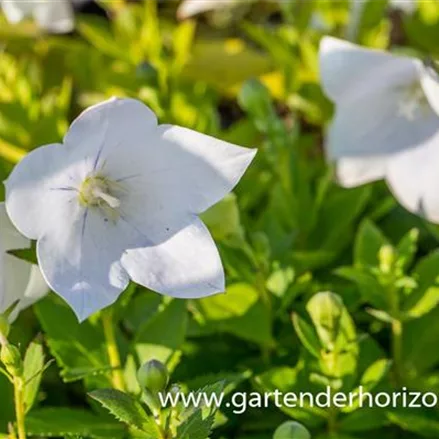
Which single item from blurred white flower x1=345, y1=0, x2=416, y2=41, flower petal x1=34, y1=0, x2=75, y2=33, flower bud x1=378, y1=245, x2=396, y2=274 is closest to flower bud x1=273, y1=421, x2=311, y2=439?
flower bud x1=378, y1=245, x2=396, y2=274

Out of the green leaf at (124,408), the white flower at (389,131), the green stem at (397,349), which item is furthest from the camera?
the white flower at (389,131)

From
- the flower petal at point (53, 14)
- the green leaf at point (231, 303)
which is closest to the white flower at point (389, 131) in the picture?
the green leaf at point (231, 303)

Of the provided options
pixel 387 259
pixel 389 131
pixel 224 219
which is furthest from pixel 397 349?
pixel 389 131

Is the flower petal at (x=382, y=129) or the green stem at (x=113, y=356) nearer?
the green stem at (x=113, y=356)

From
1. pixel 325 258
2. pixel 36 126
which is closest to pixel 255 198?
pixel 325 258

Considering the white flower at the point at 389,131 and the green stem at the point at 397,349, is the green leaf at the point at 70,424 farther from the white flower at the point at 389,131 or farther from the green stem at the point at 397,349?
the white flower at the point at 389,131

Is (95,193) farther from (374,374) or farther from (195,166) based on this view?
(374,374)

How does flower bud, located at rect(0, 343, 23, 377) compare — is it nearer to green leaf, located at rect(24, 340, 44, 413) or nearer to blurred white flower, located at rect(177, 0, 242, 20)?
green leaf, located at rect(24, 340, 44, 413)

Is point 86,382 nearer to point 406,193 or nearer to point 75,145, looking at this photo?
point 75,145
